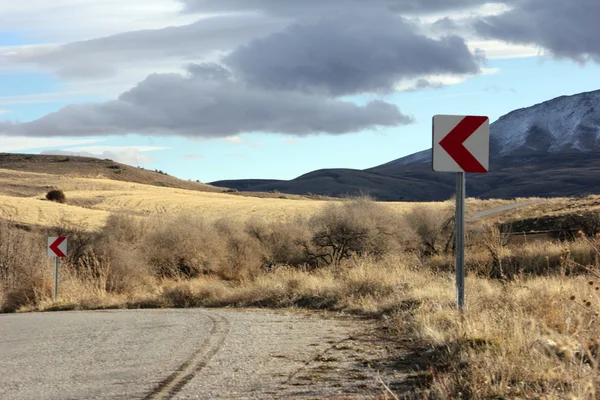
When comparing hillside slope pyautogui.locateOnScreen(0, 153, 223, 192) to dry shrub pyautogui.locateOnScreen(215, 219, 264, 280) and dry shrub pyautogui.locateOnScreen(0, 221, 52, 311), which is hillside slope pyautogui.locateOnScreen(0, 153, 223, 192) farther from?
dry shrub pyautogui.locateOnScreen(0, 221, 52, 311)

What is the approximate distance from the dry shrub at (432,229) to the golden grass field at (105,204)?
3512mm

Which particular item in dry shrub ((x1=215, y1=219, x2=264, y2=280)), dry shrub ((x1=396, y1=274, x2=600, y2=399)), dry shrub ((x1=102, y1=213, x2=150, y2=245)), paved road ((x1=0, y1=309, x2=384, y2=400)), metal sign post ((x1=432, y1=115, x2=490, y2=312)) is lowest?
dry shrub ((x1=215, y1=219, x2=264, y2=280))

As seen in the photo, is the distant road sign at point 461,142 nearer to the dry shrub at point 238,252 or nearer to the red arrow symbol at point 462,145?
the red arrow symbol at point 462,145

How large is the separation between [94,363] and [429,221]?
37326mm

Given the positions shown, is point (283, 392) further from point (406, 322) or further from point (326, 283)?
point (326, 283)

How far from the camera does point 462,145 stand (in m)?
8.98

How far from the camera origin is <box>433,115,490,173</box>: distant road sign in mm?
8922

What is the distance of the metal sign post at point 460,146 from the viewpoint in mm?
8922

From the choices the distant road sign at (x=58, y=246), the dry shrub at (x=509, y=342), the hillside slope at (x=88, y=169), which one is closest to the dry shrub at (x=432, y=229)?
the distant road sign at (x=58, y=246)

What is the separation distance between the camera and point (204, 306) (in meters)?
15.9

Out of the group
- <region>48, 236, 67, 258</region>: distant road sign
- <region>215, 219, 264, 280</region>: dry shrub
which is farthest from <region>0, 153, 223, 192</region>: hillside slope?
<region>48, 236, 67, 258</region>: distant road sign

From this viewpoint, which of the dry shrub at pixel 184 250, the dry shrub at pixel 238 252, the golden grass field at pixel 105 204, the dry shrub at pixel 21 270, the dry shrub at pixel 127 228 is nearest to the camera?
the dry shrub at pixel 21 270

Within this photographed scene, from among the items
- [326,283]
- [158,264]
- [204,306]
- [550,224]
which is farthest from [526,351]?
[550,224]

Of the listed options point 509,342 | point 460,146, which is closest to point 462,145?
point 460,146
